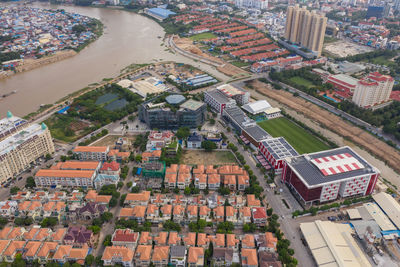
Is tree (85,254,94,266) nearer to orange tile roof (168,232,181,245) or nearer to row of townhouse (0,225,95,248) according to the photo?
row of townhouse (0,225,95,248)

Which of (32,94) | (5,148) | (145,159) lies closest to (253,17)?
(32,94)

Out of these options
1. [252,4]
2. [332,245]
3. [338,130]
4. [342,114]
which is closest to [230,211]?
[332,245]

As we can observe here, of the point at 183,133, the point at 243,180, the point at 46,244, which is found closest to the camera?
the point at 46,244

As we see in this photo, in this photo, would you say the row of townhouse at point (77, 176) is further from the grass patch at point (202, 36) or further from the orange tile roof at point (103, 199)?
the grass patch at point (202, 36)

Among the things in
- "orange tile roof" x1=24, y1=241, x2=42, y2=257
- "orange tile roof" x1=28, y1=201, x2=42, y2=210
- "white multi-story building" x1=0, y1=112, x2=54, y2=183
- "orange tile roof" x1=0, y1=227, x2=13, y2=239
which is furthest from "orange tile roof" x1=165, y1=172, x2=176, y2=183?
"white multi-story building" x1=0, y1=112, x2=54, y2=183

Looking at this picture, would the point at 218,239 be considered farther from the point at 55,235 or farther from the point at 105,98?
the point at 105,98

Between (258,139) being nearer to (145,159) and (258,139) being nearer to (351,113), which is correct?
(145,159)
